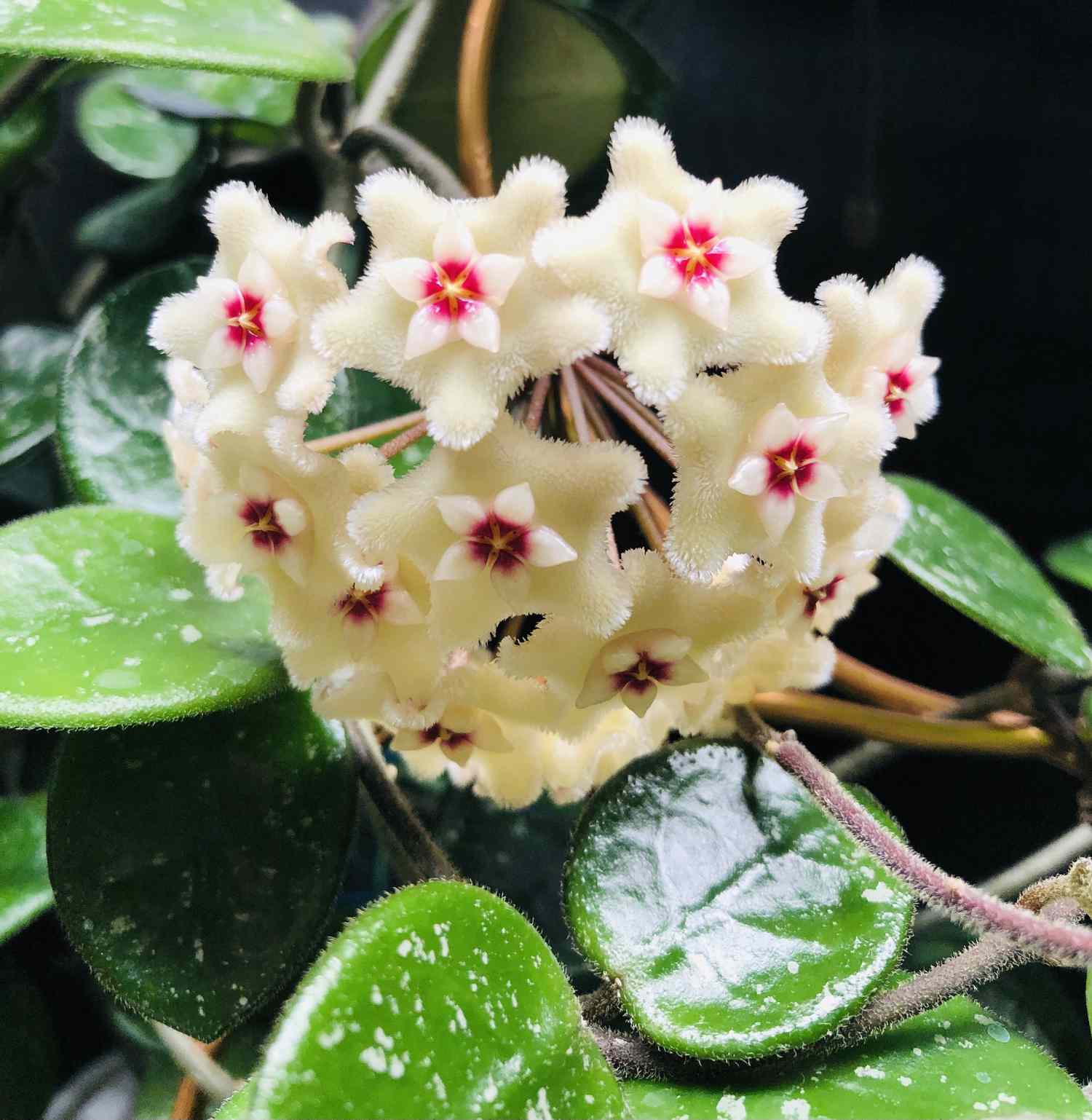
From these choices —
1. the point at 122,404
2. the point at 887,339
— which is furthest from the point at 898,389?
the point at 122,404

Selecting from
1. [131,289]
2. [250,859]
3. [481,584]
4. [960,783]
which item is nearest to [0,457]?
[131,289]

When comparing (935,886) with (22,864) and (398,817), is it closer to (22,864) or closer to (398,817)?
(398,817)

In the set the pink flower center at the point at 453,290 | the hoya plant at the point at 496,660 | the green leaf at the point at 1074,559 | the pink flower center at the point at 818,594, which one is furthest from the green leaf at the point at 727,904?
the green leaf at the point at 1074,559

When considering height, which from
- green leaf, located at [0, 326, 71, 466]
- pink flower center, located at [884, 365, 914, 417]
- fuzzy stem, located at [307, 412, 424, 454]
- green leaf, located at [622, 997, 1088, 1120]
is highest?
pink flower center, located at [884, 365, 914, 417]

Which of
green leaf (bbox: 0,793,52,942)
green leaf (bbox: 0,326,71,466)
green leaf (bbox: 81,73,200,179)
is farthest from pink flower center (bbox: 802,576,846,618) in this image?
green leaf (bbox: 81,73,200,179)

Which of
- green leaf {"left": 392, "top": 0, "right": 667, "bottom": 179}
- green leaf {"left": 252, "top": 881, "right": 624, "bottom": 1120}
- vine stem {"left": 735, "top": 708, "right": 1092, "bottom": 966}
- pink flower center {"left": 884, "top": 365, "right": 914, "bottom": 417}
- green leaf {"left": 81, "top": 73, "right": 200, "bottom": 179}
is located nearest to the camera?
green leaf {"left": 252, "top": 881, "right": 624, "bottom": 1120}

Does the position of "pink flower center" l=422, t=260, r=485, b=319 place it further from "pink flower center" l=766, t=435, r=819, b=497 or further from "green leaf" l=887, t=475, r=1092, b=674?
"green leaf" l=887, t=475, r=1092, b=674
